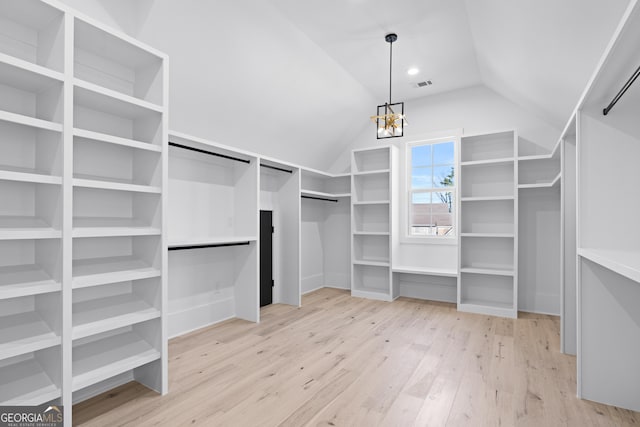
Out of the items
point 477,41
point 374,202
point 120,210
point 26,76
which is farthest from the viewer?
point 374,202

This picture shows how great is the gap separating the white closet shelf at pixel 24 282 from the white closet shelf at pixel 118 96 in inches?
44.2

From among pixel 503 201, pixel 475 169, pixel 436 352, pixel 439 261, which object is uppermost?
pixel 475 169

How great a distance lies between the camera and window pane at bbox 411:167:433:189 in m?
5.25

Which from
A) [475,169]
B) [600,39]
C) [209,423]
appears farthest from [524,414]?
[475,169]

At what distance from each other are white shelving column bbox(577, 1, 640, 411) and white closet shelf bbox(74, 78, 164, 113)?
282 centimetres

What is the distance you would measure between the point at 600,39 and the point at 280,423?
3.11 metres

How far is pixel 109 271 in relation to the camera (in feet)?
7.07

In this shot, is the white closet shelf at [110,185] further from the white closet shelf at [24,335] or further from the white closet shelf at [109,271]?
the white closet shelf at [24,335]

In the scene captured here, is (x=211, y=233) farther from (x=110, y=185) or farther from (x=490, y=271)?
(x=490, y=271)

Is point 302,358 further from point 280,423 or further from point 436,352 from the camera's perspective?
point 436,352

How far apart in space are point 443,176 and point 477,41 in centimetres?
211

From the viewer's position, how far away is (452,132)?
16.3 ft

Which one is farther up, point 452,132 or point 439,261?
point 452,132

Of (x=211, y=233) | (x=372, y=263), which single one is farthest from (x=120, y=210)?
(x=372, y=263)
